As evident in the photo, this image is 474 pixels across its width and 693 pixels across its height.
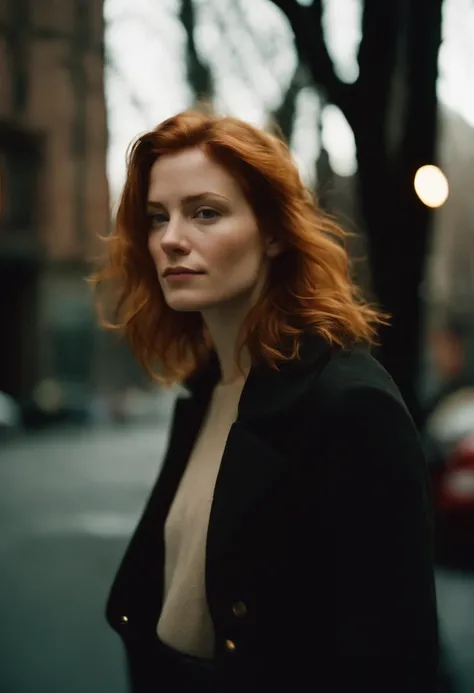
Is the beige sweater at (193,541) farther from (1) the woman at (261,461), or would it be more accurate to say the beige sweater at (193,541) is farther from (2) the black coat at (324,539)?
(2) the black coat at (324,539)

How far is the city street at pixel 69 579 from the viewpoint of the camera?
13.9 ft

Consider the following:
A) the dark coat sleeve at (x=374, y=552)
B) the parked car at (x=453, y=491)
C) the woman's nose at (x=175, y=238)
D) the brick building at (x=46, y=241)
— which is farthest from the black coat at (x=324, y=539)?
the brick building at (x=46, y=241)

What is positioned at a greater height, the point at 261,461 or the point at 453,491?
the point at 261,461

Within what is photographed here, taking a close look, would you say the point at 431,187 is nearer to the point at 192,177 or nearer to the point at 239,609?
the point at 192,177

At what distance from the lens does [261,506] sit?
1.44m

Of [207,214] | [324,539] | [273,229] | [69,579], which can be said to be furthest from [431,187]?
[69,579]

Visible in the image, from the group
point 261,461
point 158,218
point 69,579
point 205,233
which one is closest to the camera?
point 261,461

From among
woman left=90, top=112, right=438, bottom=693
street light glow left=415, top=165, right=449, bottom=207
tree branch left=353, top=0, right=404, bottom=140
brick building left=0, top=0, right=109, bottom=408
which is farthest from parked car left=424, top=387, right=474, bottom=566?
brick building left=0, top=0, right=109, bottom=408

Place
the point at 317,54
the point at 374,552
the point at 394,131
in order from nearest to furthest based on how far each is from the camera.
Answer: the point at 374,552, the point at 317,54, the point at 394,131

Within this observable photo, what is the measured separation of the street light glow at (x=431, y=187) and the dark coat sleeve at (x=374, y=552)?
1.43 meters

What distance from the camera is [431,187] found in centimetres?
266

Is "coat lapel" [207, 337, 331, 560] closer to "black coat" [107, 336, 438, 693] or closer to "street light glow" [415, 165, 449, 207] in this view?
"black coat" [107, 336, 438, 693]

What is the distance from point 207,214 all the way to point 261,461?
0.48 m

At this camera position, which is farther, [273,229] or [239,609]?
[273,229]
